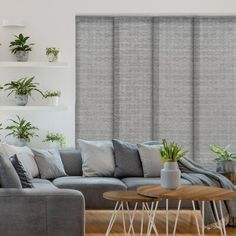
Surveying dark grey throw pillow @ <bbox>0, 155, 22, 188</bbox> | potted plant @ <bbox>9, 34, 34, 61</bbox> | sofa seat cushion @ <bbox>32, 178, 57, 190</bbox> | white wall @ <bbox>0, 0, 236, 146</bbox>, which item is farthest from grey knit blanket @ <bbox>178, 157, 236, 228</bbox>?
potted plant @ <bbox>9, 34, 34, 61</bbox>

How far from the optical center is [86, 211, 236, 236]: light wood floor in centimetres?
597

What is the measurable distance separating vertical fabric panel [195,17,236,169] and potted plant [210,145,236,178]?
53 cm

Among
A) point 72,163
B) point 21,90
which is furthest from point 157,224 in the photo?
point 21,90

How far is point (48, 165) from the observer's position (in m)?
6.59

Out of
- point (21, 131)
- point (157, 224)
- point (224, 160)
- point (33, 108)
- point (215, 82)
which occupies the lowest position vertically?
point (157, 224)

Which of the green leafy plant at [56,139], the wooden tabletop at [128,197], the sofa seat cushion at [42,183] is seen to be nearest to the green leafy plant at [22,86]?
the green leafy plant at [56,139]

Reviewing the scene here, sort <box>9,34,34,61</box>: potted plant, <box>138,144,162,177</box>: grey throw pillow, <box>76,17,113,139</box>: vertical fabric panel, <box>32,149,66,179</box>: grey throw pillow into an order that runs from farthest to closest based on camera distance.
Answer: <box>76,17,113,139</box>: vertical fabric panel → <box>9,34,34,61</box>: potted plant → <box>138,144,162,177</box>: grey throw pillow → <box>32,149,66,179</box>: grey throw pillow

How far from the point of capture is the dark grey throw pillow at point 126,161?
6.77m

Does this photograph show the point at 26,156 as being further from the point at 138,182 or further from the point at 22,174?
the point at 22,174

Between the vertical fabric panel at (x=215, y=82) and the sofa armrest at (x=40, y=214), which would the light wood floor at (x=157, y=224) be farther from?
the sofa armrest at (x=40, y=214)

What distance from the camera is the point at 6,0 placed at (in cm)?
769

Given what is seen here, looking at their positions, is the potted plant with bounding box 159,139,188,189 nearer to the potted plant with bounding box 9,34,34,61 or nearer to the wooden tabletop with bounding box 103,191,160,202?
the wooden tabletop with bounding box 103,191,160,202

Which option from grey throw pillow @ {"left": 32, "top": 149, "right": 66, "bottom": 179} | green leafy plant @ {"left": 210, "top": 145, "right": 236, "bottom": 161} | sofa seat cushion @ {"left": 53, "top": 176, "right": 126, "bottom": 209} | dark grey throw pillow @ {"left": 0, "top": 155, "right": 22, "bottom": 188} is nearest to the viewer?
dark grey throw pillow @ {"left": 0, "top": 155, "right": 22, "bottom": 188}

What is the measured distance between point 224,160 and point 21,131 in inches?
97.8
